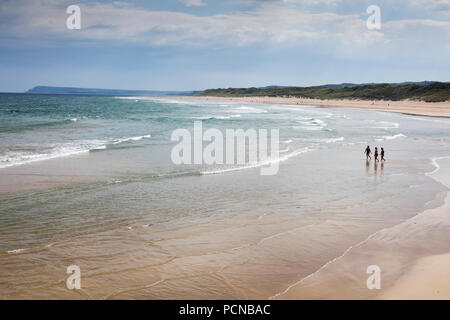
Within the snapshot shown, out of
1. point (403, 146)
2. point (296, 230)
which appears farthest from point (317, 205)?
point (403, 146)

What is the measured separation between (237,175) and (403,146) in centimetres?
1517

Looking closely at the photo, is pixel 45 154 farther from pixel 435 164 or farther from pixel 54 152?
pixel 435 164

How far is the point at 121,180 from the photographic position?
14.5m

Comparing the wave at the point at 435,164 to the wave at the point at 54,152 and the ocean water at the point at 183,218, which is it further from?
the wave at the point at 54,152

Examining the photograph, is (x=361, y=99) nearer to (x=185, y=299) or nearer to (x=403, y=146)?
(x=403, y=146)
